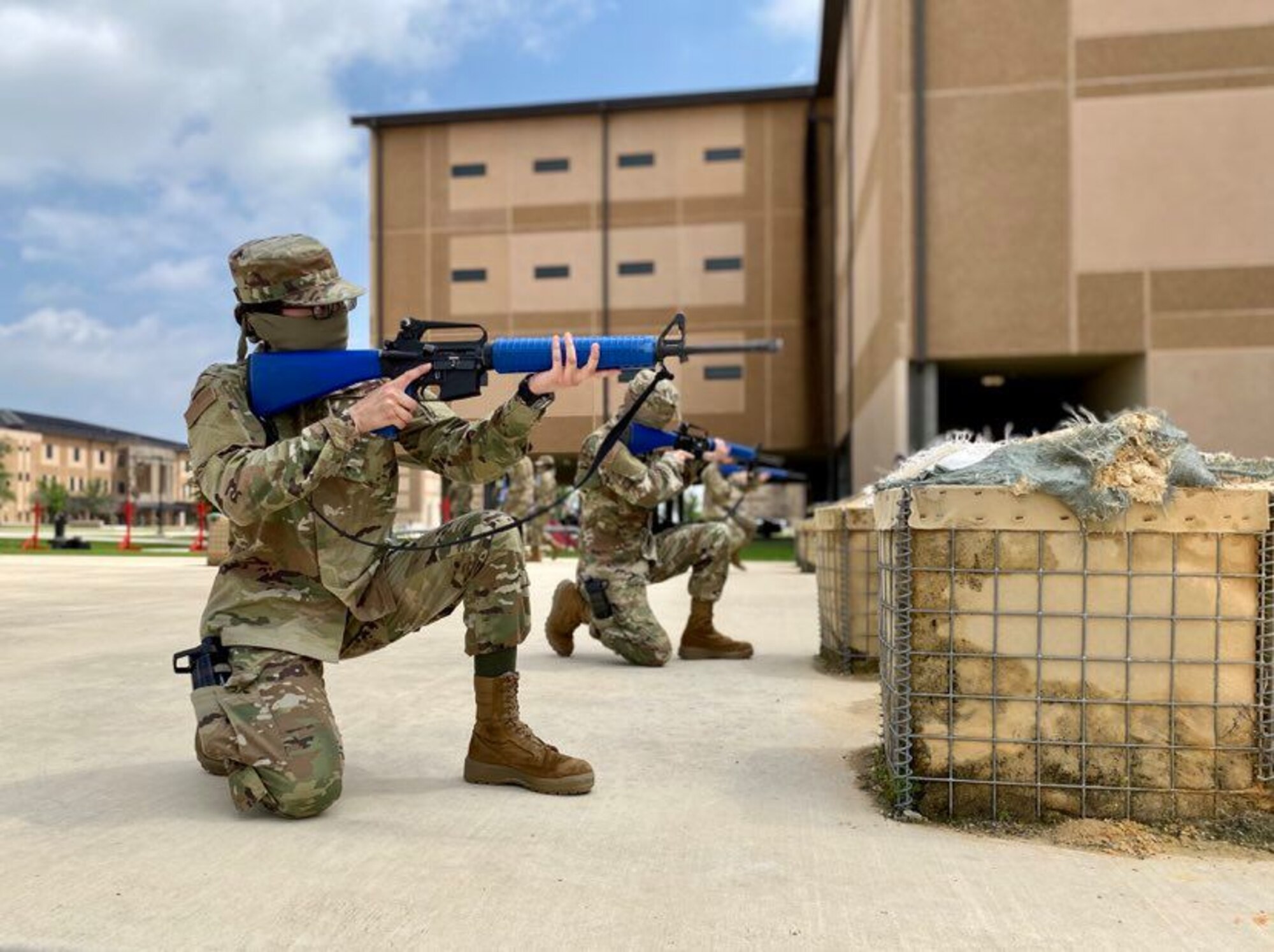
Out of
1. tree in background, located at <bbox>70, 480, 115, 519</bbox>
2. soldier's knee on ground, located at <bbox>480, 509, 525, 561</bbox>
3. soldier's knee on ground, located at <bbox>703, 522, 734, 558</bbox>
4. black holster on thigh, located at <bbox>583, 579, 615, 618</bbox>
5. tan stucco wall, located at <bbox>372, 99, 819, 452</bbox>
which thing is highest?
tan stucco wall, located at <bbox>372, 99, 819, 452</bbox>

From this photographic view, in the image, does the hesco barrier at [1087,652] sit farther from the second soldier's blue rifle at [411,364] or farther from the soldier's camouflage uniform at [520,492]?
the soldier's camouflage uniform at [520,492]

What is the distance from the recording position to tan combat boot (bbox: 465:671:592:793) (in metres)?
3.02

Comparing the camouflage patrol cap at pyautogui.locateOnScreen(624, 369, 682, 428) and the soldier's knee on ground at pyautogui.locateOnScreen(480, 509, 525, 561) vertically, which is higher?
the camouflage patrol cap at pyautogui.locateOnScreen(624, 369, 682, 428)

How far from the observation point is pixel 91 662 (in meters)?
5.42

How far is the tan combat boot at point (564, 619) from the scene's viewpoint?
19.3 ft

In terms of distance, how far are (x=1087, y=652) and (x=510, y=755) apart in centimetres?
164

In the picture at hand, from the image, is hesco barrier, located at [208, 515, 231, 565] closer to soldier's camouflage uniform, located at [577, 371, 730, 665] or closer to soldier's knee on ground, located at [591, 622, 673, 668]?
soldier's camouflage uniform, located at [577, 371, 730, 665]

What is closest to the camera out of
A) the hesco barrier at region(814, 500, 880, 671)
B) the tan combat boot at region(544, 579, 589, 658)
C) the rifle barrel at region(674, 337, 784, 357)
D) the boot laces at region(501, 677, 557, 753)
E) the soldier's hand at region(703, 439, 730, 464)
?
the boot laces at region(501, 677, 557, 753)

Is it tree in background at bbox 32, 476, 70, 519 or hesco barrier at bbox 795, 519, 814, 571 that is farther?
tree in background at bbox 32, 476, 70, 519

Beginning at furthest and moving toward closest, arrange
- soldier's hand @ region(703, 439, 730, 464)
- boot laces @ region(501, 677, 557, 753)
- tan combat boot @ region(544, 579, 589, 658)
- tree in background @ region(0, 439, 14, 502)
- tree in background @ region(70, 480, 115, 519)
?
tree in background @ region(70, 480, 115, 519) → tree in background @ region(0, 439, 14, 502) → soldier's hand @ region(703, 439, 730, 464) → tan combat boot @ region(544, 579, 589, 658) → boot laces @ region(501, 677, 557, 753)

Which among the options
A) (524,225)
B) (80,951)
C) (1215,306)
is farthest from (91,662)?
(524,225)

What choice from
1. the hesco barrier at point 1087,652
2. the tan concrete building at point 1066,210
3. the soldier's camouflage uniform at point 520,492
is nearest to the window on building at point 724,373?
the tan concrete building at point 1066,210

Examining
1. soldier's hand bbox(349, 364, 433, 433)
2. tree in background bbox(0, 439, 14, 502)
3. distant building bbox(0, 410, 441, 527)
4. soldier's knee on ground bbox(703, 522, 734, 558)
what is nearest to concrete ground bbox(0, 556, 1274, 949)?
soldier's hand bbox(349, 364, 433, 433)

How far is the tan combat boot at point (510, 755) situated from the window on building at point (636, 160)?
89.8 feet
